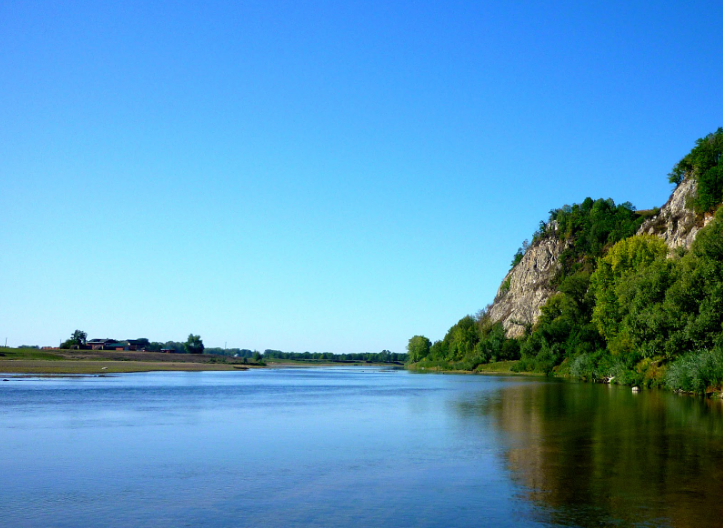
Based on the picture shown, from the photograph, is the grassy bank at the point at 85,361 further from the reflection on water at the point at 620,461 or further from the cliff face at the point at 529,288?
the reflection on water at the point at 620,461

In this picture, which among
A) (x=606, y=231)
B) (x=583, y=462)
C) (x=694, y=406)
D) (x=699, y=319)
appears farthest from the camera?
(x=606, y=231)

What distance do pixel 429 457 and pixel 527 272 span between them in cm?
14225

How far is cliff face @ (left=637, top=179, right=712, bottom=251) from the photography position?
87.6 metres

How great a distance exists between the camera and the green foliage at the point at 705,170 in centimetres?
8575

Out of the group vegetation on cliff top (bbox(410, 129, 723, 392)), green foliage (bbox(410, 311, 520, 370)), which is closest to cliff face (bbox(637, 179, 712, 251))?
vegetation on cliff top (bbox(410, 129, 723, 392))

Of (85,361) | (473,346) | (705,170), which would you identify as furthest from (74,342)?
(705,170)

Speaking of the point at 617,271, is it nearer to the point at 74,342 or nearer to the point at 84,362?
the point at 84,362

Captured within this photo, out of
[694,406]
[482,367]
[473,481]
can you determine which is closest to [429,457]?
[473,481]

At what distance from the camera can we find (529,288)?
15438 cm

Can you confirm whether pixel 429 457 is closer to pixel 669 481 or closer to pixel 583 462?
pixel 583 462

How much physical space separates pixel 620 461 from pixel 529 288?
136761mm

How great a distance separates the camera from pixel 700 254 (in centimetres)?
5466

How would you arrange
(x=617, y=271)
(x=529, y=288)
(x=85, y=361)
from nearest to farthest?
(x=617, y=271) < (x=85, y=361) < (x=529, y=288)

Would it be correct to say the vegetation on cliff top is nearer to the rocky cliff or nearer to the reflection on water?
the rocky cliff
